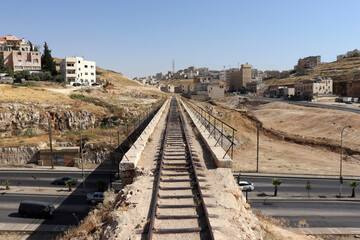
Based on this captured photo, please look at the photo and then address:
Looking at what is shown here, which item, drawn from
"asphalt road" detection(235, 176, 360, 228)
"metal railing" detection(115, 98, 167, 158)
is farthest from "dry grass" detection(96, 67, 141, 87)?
"asphalt road" detection(235, 176, 360, 228)

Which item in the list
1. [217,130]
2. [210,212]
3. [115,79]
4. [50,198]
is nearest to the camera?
[210,212]

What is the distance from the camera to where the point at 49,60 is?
3349 inches

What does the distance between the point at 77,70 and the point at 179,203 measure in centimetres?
8624

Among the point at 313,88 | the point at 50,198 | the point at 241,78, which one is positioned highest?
the point at 241,78

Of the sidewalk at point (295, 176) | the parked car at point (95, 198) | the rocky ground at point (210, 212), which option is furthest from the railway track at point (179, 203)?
the sidewalk at point (295, 176)

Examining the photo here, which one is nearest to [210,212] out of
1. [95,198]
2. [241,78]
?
[95,198]

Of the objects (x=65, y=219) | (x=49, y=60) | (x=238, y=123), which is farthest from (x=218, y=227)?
(x=49, y=60)

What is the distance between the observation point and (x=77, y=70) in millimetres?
84125

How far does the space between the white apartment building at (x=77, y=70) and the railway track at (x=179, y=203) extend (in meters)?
78.3

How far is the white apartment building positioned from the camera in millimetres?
82000

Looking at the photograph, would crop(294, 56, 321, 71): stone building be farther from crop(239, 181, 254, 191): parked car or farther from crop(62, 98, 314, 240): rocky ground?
crop(62, 98, 314, 240): rocky ground

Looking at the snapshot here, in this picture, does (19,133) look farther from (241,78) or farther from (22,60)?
(241,78)

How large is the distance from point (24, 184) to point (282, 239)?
2862 cm

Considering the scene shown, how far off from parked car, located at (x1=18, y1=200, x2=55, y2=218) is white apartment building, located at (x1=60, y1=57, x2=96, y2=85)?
66.9m
